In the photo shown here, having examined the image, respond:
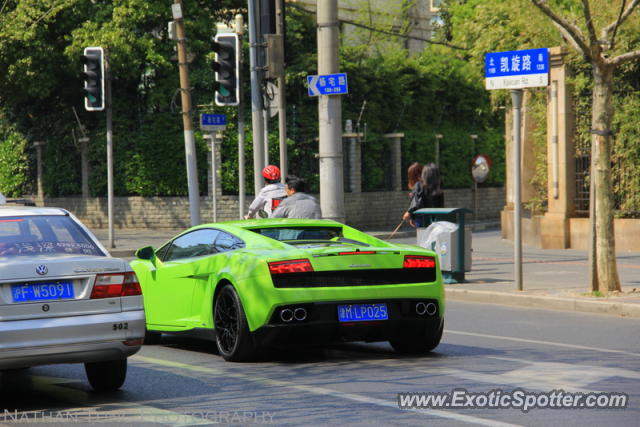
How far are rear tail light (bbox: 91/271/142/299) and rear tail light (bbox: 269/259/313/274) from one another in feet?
5.18

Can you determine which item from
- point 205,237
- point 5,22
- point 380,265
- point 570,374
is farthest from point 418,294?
point 5,22

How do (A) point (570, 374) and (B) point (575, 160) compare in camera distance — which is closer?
(A) point (570, 374)

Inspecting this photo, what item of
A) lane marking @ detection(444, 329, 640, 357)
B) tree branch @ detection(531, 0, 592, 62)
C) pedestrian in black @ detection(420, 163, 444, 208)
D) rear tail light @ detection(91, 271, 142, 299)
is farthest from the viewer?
pedestrian in black @ detection(420, 163, 444, 208)

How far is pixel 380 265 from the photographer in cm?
950

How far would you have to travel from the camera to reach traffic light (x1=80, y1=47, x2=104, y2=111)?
922 inches

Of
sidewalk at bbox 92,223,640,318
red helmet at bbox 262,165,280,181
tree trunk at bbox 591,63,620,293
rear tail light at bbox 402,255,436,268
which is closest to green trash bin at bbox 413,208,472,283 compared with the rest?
sidewalk at bbox 92,223,640,318

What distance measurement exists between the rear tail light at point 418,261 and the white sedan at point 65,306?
264 centimetres

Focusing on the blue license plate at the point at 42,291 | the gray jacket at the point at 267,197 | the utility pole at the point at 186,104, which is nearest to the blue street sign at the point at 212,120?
the utility pole at the point at 186,104

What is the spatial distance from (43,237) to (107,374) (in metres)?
1.12

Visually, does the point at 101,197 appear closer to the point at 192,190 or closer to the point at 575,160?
the point at 192,190

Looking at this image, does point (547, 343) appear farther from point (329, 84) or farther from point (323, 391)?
point (329, 84)

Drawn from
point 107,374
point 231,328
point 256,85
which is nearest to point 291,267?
point 231,328

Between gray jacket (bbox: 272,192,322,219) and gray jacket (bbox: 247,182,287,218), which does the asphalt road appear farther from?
gray jacket (bbox: 247,182,287,218)

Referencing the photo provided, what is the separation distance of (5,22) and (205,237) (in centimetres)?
2420
